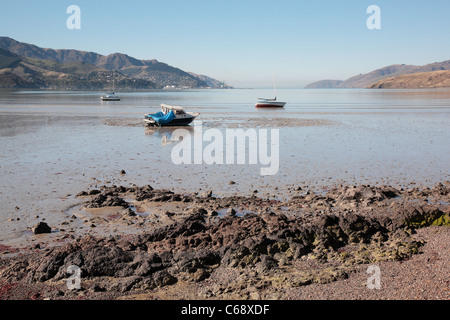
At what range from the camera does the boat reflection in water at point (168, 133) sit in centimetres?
3347

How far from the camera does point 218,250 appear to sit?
10.1 metres

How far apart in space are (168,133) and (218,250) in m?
29.4

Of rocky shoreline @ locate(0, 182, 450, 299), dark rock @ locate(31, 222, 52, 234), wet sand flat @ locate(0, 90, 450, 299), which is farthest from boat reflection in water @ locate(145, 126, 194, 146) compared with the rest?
dark rock @ locate(31, 222, 52, 234)

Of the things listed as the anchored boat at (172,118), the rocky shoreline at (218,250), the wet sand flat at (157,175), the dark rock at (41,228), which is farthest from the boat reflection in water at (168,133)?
the dark rock at (41,228)

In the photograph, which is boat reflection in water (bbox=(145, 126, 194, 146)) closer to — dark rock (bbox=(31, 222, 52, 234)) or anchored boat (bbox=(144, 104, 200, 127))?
anchored boat (bbox=(144, 104, 200, 127))

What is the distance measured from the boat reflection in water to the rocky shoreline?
1818 cm

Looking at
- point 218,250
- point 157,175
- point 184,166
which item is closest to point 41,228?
point 218,250

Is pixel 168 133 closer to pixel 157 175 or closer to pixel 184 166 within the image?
pixel 184 166

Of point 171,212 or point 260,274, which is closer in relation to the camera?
point 260,274

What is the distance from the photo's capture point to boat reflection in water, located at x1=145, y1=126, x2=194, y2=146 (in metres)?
33.5
